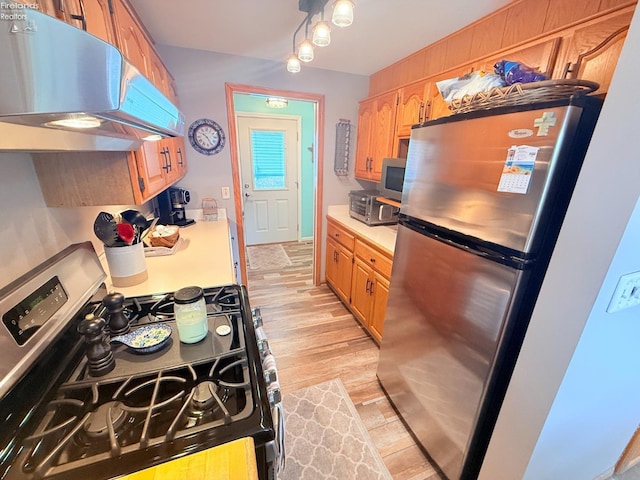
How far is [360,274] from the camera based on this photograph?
234 cm

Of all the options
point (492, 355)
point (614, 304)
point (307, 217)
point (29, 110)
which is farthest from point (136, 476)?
point (307, 217)

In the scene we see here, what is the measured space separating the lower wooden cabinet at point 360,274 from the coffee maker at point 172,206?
4.82ft

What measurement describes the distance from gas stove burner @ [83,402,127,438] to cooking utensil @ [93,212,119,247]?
2.56 ft

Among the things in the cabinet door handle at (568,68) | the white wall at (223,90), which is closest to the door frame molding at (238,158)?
the white wall at (223,90)

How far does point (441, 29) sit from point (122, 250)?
231 centimetres

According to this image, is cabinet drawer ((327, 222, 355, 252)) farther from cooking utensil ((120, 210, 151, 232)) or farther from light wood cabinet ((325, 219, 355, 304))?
cooking utensil ((120, 210, 151, 232))

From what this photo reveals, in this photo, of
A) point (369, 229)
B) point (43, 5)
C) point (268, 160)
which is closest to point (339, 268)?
point (369, 229)

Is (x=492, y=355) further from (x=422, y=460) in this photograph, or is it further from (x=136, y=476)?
(x=136, y=476)

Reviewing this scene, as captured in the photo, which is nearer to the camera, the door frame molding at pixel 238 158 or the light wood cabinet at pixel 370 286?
the light wood cabinet at pixel 370 286

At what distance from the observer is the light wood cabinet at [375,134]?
228 centimetres

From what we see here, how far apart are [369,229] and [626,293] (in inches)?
66.2

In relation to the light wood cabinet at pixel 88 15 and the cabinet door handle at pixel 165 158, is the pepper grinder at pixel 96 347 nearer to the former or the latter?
the light wood cabinet at pixel 88 15

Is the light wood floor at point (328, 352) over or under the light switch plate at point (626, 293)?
under

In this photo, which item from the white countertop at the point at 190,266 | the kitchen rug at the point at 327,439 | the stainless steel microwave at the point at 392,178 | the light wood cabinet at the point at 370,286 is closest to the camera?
the white countertop at the point at 190,266
